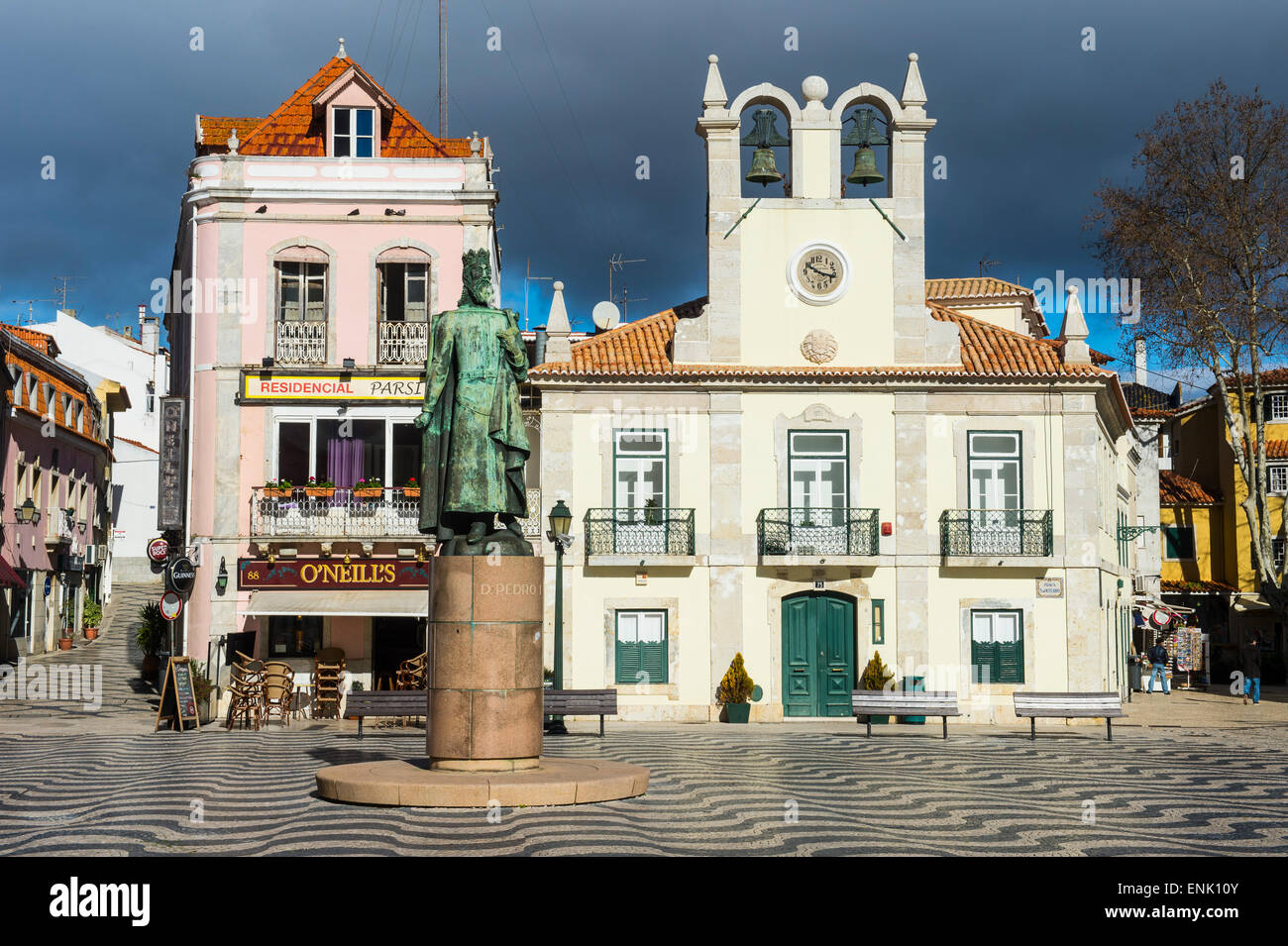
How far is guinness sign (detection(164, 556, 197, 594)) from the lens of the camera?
25438 mm

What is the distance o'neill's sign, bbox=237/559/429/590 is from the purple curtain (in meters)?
1.60

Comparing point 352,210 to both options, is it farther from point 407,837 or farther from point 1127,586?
point 1127,586

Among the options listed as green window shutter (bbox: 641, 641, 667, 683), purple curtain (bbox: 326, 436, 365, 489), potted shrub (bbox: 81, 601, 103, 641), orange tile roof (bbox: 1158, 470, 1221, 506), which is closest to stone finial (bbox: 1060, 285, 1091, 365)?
green window shutter (bbox: 641, 641, 667, 683)

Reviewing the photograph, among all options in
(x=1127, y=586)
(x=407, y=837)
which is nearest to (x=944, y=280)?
(x=1127, y=586)

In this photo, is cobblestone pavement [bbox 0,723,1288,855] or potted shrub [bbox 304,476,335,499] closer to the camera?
cobblestone pavement [bbox 0,723,1288,855]

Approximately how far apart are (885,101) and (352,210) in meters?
10.5

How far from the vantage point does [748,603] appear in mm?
26078

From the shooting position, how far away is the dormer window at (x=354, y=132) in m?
27.9

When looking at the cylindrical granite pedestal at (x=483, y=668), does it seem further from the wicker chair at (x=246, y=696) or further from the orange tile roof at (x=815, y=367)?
the orange tile roof at (x=815, y=367)

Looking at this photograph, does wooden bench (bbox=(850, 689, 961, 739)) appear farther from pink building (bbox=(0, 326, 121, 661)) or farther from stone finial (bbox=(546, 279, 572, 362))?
pink building (bbox=(0, 326, 121, 661))

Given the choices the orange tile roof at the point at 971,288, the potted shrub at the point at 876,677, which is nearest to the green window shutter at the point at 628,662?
the potted shrub at the point at 876,677

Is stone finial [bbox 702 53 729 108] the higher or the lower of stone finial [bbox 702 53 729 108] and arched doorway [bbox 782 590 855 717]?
the higher

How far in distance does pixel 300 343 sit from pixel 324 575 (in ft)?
14.7

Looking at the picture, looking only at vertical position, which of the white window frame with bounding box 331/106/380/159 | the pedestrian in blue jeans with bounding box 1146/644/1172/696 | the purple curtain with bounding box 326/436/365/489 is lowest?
the pedestrian in blue jeans with bounding box 1146/644/1172/696
